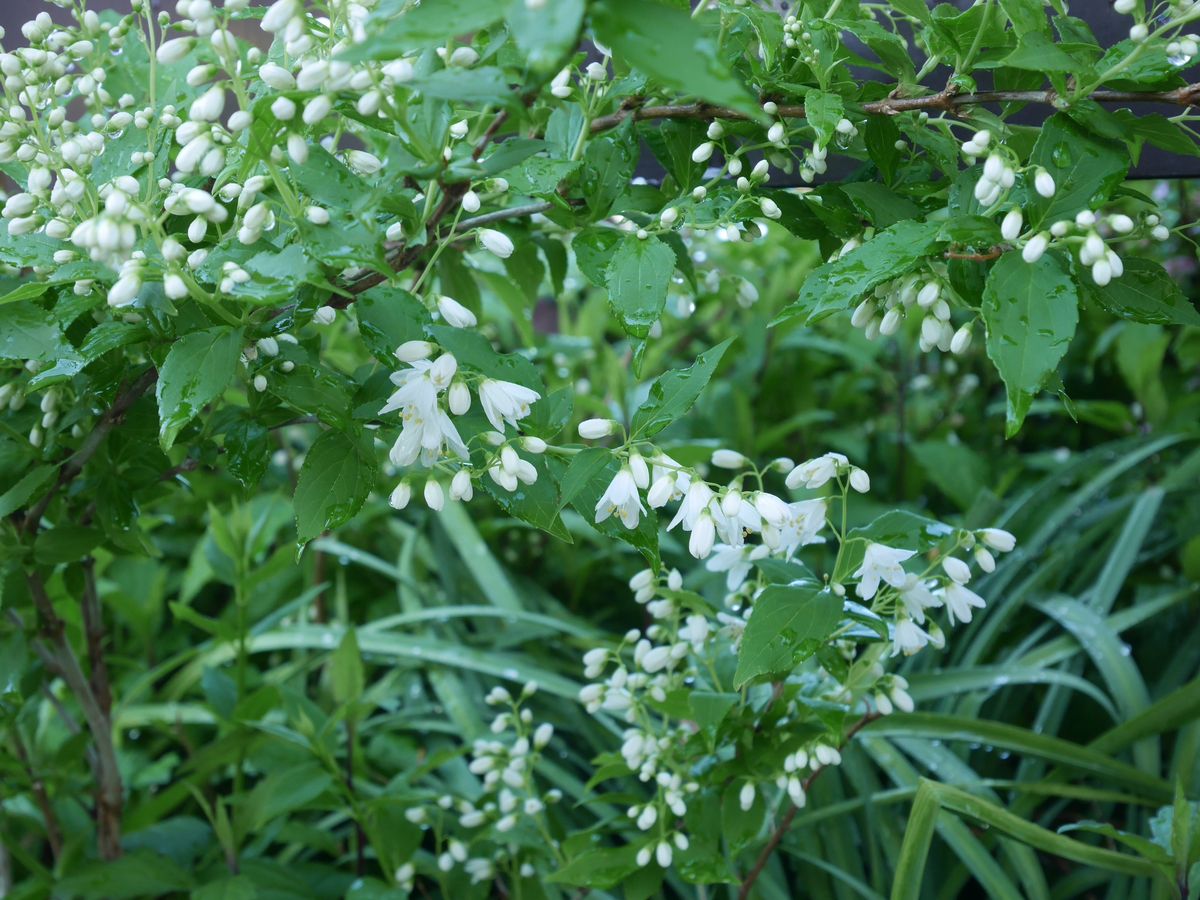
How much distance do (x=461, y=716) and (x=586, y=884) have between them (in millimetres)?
657

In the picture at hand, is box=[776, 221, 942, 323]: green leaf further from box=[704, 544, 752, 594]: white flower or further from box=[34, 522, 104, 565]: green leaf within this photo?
box=[34, 522, 104, 565]: green leaf

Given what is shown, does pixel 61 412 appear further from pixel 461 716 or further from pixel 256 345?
pixel 461 716

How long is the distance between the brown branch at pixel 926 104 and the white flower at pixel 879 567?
0.39m

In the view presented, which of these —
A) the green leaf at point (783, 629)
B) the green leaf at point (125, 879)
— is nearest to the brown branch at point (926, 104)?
the green leaf at point (783, 629)

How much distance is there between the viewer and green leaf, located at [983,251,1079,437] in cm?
70

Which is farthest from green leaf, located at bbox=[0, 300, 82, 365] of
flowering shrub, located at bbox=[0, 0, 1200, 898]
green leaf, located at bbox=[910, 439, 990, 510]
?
green leaf, located at bbox=[910, 439, 990, 510]

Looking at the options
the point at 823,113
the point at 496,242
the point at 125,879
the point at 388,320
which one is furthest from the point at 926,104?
the point at 125,879

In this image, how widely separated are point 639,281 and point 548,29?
350mm

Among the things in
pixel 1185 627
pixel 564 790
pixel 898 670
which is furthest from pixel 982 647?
pixel 564 790

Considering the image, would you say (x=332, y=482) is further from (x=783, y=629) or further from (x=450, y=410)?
(x=783, y=629)

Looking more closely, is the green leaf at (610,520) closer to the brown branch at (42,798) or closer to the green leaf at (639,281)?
the green leaf at (639,281)

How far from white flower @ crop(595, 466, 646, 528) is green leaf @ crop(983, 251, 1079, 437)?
28 centimetres

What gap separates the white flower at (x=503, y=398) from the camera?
784mm

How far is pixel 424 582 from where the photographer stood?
2178 mm
